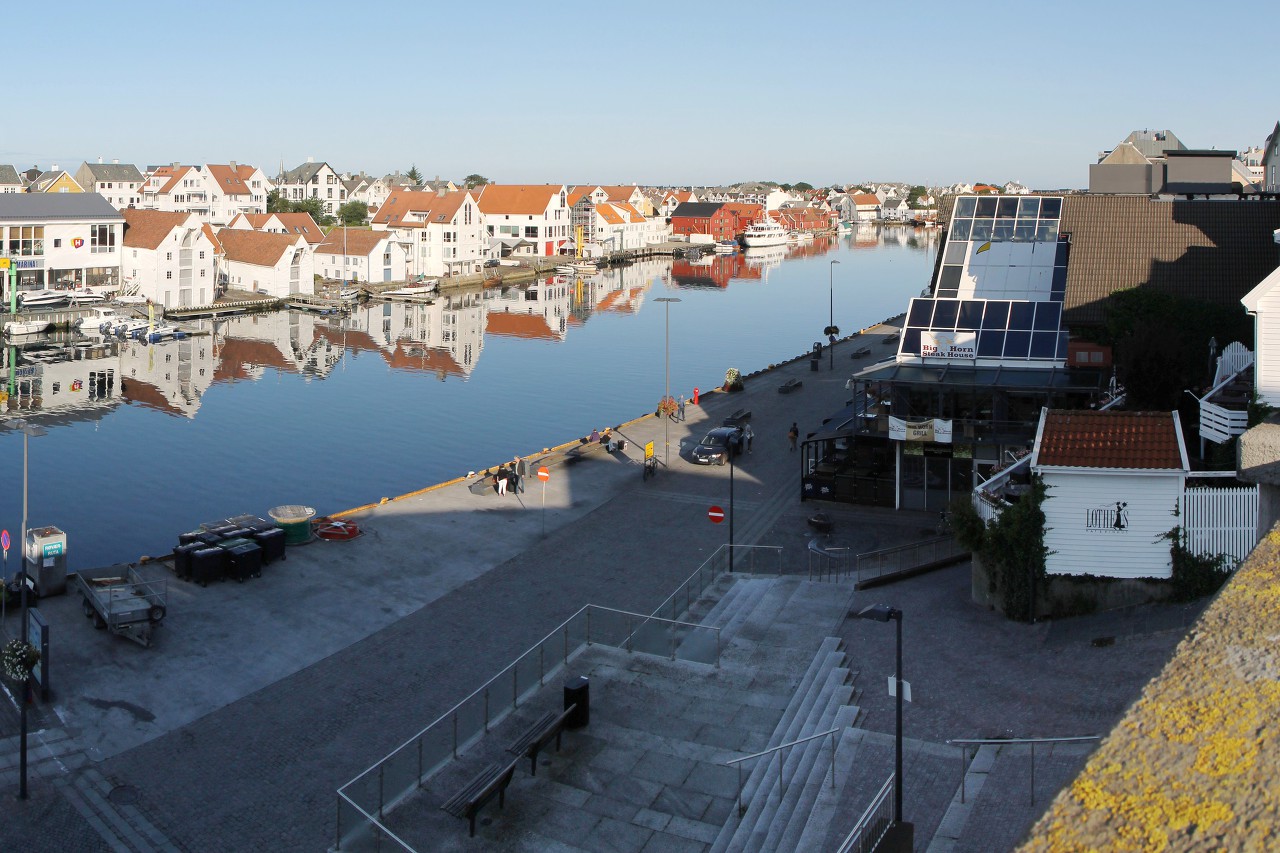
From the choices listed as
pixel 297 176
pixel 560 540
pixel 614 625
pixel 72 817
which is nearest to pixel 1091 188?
pixel 560 540

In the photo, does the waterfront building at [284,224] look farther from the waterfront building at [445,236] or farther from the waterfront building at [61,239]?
the waterfront building at [61,239]

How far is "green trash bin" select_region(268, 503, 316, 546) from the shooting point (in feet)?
102

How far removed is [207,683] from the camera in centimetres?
2295

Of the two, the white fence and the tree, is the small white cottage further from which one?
the tree

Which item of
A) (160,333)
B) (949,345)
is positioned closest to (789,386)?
(949,345)

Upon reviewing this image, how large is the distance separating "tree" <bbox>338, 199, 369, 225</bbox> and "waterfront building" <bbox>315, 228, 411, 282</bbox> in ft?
129

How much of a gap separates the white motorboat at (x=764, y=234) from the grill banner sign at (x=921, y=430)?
5863 inches

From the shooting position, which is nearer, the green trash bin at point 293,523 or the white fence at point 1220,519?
the white fence at point 1220,519

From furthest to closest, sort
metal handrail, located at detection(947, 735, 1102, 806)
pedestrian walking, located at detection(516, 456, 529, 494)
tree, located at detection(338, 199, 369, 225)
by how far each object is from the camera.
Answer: tree, located at detection(338, 199, 369, 225)
pedestrian walking, located at detection(516, 456, 529, 494)
metal handrail, located at detection(947, 735, 1102, 806)

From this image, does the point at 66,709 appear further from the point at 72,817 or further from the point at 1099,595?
the point at 1099,595

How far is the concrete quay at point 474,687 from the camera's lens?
17156 mm

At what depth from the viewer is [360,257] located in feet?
344

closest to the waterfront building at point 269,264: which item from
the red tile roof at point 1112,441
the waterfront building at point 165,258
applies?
the waterfront building at point 165,258

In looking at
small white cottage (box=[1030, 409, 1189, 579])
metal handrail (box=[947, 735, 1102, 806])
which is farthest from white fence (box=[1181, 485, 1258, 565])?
metal handrail (box=[947, 735, 1102, 806])
